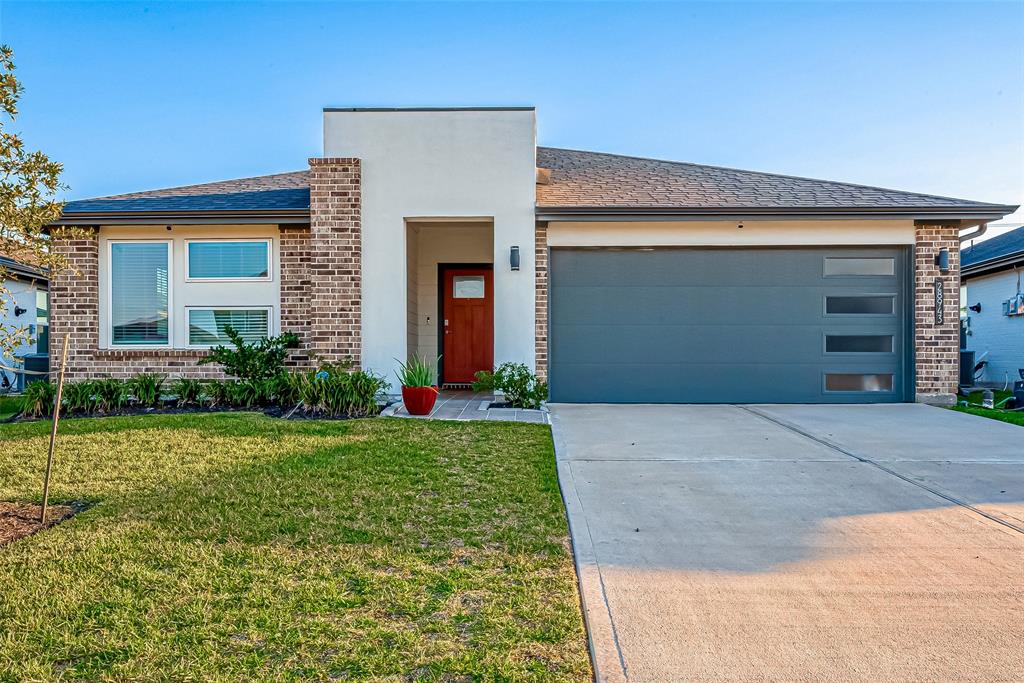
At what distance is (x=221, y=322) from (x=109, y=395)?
2.02 metres

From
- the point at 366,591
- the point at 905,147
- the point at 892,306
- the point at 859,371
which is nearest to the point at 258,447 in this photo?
the point at 366,591

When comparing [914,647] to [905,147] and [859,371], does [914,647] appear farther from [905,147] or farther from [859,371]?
[905,147]

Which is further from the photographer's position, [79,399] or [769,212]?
[769,212]

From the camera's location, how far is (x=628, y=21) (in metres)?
10.4

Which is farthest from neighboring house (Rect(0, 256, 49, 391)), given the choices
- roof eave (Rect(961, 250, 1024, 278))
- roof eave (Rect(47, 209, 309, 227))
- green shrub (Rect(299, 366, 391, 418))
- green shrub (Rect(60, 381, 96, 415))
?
roof eave (Rect(961, 250, 1024, 278))

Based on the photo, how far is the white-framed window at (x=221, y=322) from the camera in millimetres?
9398

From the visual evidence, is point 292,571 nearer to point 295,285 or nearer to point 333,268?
point 333,268

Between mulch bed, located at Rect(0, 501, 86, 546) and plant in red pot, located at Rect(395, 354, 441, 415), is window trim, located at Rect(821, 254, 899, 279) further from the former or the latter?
mulch bed, located at Rect(0, 501, 86, 546)

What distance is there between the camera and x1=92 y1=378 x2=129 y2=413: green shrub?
7.78m


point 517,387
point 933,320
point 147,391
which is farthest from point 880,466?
point 147,391

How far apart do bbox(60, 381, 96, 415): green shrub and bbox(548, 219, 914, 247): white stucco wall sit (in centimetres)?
673

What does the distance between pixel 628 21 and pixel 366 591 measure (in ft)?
35.1

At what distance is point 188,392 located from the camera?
8031 mm

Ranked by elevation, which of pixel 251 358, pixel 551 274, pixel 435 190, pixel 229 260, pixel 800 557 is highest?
pixel 435 190
